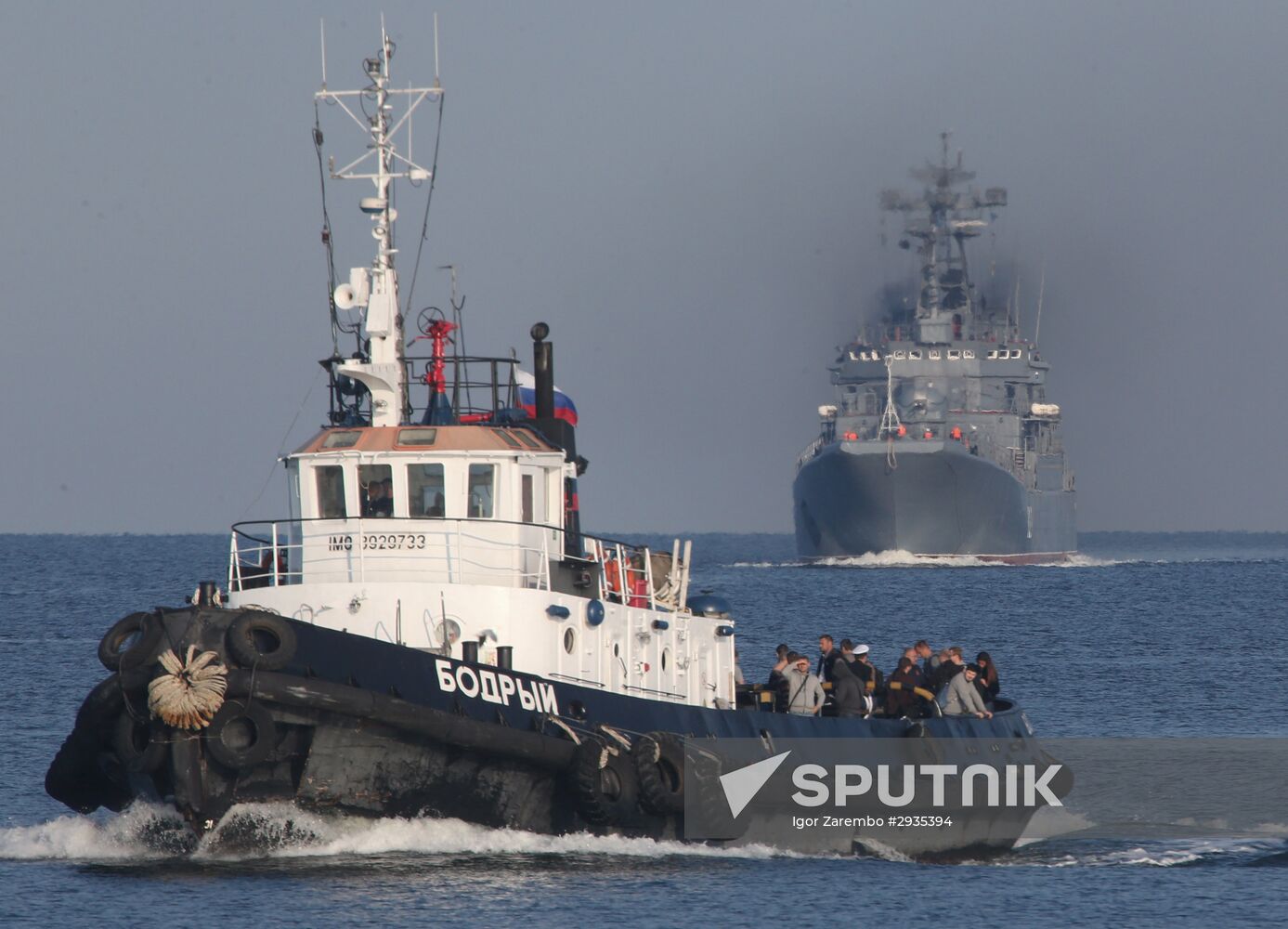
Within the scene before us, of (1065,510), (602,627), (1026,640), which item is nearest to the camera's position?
(602,627)

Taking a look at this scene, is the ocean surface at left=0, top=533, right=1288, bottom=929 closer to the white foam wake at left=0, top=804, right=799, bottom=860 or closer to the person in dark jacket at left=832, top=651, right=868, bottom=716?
the white foam wake at left=0, top=804, right=799, bottom=860

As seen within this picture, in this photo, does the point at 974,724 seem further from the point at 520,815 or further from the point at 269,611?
the point at 269,611

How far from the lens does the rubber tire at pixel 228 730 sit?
1652 cm

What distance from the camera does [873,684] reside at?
22328mm

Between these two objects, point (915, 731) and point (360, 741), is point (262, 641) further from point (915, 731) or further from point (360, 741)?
point (915, 731)

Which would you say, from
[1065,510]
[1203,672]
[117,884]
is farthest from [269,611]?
[1065,510]

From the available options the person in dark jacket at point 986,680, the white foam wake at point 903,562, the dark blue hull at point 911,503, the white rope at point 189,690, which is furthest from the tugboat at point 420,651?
the white foam wake at point 903,562

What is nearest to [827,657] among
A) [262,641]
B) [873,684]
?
[873,684]

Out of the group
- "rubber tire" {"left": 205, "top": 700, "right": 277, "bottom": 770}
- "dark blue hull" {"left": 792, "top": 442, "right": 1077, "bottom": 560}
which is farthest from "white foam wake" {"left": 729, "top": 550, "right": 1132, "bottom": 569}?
"rubber tire" {"left": 205, "top": 700, "right": 277, "bottom": 770}

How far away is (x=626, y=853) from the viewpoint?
61.4ft

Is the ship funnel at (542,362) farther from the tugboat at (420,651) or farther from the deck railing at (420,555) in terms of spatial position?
the deck railing at (420,555)

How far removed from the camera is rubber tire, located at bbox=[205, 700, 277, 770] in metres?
16.5

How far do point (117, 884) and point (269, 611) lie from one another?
10.2 ft

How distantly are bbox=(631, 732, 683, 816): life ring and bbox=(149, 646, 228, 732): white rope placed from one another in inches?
163
